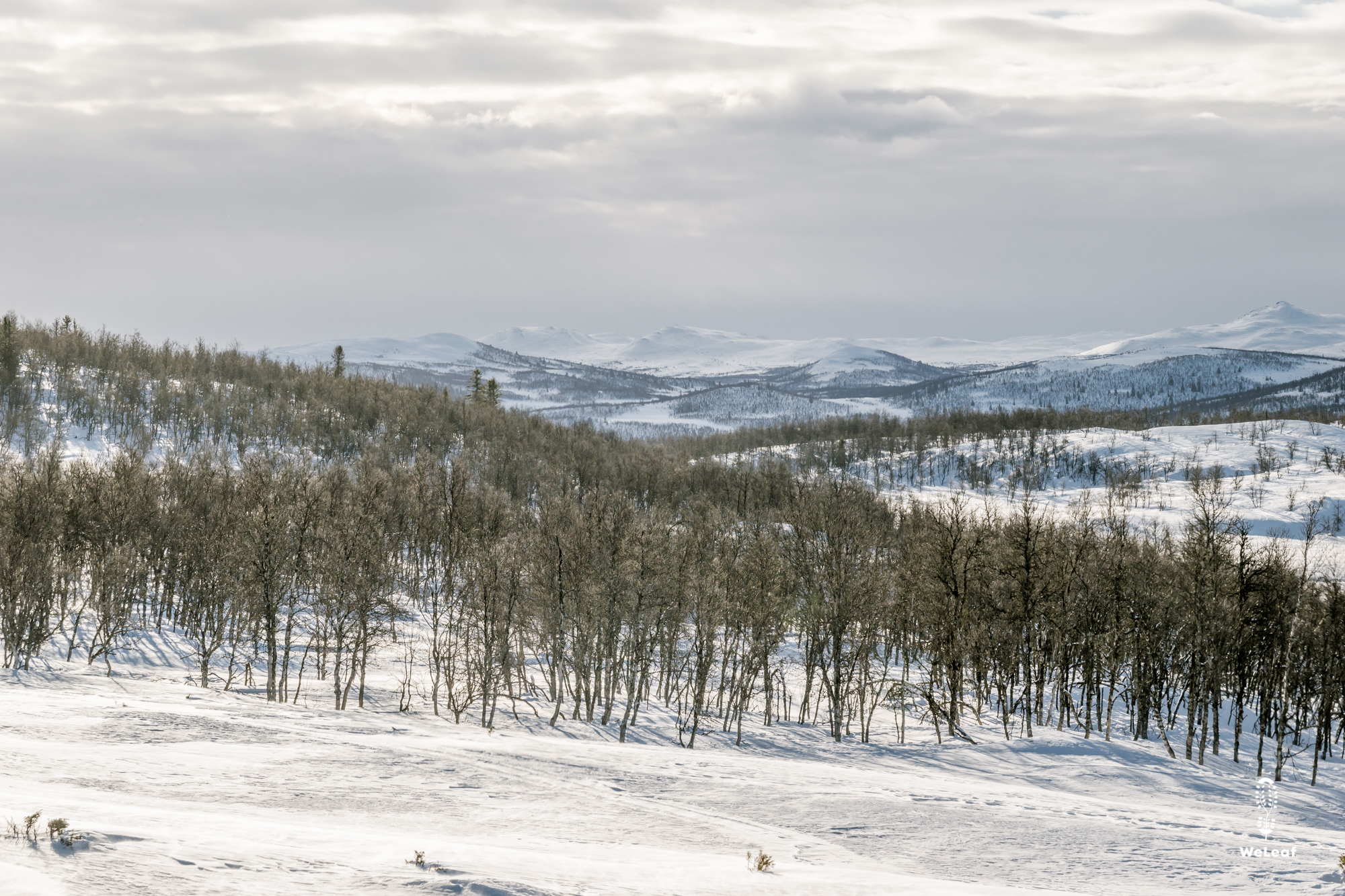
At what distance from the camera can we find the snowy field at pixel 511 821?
37.2 feet

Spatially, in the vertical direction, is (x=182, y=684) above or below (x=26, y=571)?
below

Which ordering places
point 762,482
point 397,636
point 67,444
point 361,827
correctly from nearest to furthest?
point 361,827, point 397,636, point 67,444, point 762,482

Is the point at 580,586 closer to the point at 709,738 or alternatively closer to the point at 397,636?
the point at 709,738

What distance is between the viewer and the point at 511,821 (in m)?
16.7

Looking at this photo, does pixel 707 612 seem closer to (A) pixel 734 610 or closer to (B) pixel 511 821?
(A) pixel 734 610

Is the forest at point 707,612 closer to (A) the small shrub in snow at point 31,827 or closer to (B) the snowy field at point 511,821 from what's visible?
(B) the snowy field at point 511,821

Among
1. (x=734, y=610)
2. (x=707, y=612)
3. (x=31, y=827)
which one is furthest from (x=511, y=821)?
(x=734, y=610)

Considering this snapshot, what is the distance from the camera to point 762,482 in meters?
138

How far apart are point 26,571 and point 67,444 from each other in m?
80.3

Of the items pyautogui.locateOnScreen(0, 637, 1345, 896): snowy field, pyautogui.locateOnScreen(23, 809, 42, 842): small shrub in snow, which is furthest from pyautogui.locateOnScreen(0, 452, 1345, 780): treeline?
pyautogui.locateOnScreen(23, 809, 42, 842): small shrub in snow

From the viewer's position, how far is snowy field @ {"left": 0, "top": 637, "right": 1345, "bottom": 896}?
37.2ft

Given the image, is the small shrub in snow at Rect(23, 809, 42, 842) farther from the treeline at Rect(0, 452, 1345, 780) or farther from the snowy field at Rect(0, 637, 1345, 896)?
the treeline at Rect(0, 452, 1345, 780)

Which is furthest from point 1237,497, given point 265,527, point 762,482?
point 265,527

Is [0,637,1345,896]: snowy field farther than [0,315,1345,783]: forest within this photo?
No
